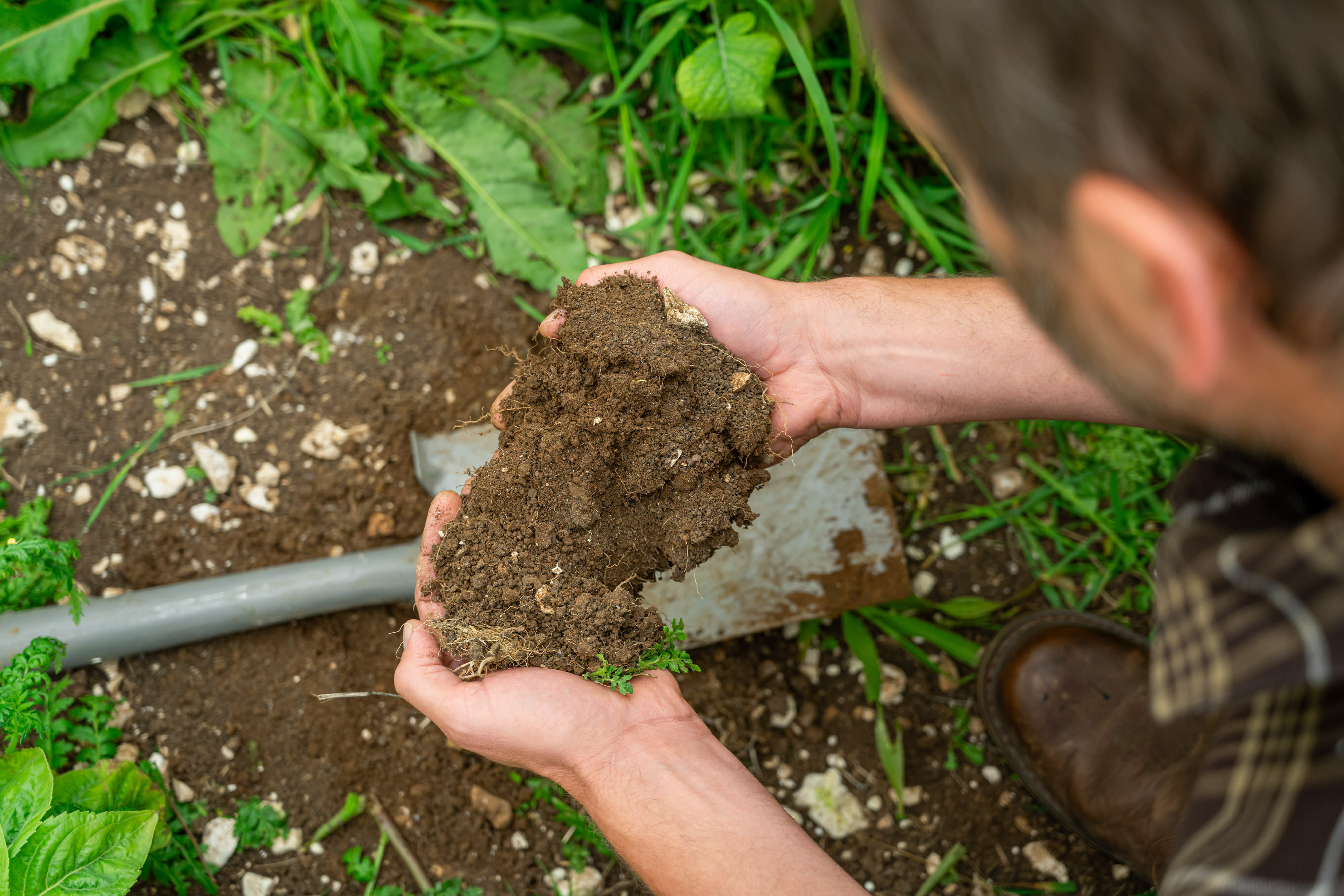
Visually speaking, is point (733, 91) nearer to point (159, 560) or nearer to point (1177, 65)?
point (1177, 65)

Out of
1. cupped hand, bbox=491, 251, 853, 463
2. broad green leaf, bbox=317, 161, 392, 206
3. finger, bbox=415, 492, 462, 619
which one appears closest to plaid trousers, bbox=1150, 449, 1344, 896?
cupped hand, bbox=491, 251, 853, 463

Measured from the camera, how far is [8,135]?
8.59ft

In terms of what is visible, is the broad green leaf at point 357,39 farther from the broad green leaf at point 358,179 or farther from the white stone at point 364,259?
the white stone at point 364,259

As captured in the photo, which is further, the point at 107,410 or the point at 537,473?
the point at 107,410

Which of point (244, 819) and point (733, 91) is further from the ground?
point (733, 91)

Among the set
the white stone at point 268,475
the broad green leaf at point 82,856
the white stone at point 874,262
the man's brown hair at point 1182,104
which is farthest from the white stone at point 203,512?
the man's brown hair at point 1182,104

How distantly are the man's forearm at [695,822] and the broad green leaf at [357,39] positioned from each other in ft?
7.72

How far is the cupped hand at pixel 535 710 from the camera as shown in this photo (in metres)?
1.68

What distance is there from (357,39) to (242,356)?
3.76 feet

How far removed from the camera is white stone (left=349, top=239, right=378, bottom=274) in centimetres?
277

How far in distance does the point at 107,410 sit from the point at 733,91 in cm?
233

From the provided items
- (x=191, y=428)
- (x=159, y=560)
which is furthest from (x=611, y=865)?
(x=191, y=428)

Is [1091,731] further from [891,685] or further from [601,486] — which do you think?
[601,486]

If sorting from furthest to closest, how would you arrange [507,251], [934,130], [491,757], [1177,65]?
[507,251], [491,757], [934,130], [1177,65]
